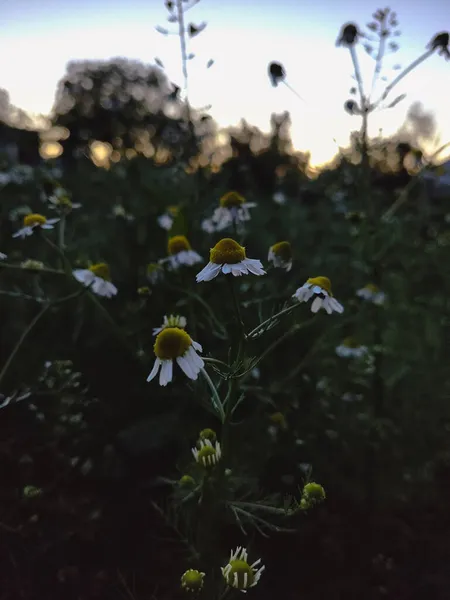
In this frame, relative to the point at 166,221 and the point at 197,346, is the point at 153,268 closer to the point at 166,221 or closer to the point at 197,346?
the point at 166,221

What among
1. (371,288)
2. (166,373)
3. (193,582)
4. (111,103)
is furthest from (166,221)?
(111,103)

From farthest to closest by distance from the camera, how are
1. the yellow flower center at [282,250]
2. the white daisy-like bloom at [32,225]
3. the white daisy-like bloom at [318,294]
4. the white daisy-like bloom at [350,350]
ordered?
the white daisy-like bloom at [350,350] → the white daisy-like bloom at [32,225] → the yellow flower center at [282,250] → the white daisy-like bloom at [318,294]

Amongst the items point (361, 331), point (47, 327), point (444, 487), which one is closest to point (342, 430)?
Answer: point (444, 487)

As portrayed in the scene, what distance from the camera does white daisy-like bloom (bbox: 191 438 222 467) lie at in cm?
112

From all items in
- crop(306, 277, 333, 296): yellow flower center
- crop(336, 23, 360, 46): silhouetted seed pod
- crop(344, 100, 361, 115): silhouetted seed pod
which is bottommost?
crop(306, 277, 333, 296): yellow flower center

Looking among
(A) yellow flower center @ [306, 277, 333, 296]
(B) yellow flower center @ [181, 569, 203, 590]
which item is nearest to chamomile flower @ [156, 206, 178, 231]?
(A) yellow flower center @ [306, 277, 333, 296]

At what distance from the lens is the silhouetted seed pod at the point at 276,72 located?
1945 mm

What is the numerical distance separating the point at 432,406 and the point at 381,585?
0.72m

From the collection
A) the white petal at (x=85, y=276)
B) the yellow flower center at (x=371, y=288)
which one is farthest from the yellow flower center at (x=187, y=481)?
the yellow flower center at (x=371, y=288)

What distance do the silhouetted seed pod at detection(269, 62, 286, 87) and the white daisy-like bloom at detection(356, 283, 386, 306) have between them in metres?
0.81

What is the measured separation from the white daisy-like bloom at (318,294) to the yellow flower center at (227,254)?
0.16m

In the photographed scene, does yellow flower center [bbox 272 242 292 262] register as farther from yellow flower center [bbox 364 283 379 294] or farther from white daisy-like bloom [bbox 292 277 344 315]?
yellow flower center [bbox 364 283 379 294]

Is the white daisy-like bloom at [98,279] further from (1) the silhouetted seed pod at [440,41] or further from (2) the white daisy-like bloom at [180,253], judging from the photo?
(1) the silhouetted seed pod at [440,41]

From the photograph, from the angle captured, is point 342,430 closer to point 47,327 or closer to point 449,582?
point 449,582
